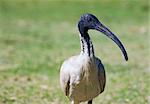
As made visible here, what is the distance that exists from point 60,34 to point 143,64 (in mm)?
6543

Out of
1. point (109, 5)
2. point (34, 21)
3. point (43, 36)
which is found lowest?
point (43, 36)

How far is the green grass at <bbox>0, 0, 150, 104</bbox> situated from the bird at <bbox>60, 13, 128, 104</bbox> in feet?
8.65

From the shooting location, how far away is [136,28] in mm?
22938

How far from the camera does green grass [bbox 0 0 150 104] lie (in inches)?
434

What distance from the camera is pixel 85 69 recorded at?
7273mm

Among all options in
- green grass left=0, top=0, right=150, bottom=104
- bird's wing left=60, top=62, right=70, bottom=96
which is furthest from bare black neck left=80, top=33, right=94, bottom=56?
green grass left=0, top=0, right=150, bottom=104

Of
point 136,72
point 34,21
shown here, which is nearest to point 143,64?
point 136,72

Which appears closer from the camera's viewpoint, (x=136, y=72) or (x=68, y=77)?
(x=68, y=77)

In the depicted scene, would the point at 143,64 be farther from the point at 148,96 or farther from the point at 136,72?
the point at 148,96

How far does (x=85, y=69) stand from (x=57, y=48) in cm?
1039

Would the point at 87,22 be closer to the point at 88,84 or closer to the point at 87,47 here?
the point at 87,47

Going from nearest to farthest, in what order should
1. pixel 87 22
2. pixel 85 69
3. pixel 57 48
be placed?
pixel 85 69 < pixel 87 22 < pixel 57 48

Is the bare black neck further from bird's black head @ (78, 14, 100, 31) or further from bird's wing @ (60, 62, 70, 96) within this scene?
bird's wing @ (60, 62, 70, 96)

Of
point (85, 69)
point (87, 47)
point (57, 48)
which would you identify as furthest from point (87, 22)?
point (57, 48)
